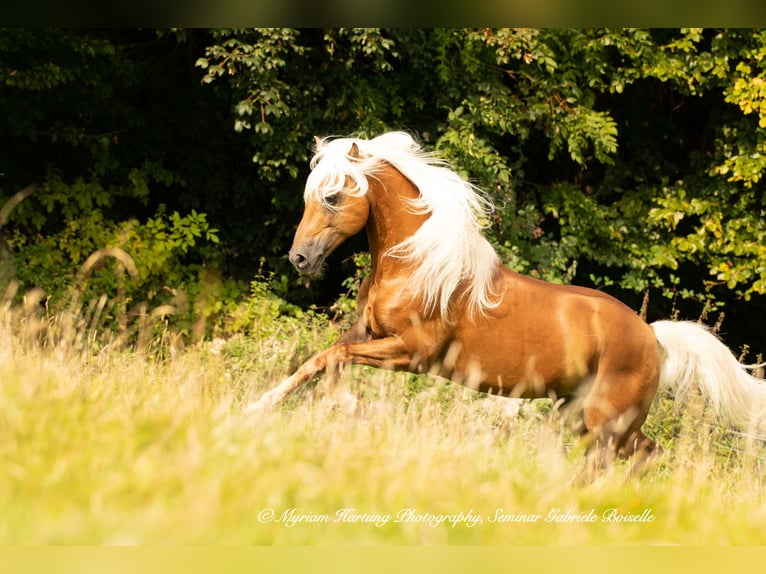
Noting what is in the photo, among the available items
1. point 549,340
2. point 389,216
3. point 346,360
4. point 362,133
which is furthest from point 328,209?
point 362,133

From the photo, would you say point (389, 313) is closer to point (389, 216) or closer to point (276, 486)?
point (389, 216)

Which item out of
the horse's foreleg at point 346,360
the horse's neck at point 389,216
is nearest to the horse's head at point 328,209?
the horse's neck at point 389,216

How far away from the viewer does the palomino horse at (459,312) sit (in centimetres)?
516

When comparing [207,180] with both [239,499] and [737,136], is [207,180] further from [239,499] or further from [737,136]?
[239,499]

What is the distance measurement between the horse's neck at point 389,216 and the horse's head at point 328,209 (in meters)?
0.14

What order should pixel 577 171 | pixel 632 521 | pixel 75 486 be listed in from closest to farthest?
pixel 75 486 → pixel 632 521 → pixel 577 171

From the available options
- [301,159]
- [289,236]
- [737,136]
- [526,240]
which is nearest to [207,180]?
[289,236]

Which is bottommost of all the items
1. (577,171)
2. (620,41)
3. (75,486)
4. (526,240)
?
(75,486)

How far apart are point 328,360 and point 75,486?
7.11 feet

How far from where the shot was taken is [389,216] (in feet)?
17.5

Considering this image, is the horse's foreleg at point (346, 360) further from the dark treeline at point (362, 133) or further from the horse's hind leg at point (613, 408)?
the dark treeline at point (362, 133)

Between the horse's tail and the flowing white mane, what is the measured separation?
1305mm

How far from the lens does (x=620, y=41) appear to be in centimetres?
976

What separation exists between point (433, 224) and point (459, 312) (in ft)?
1.82
